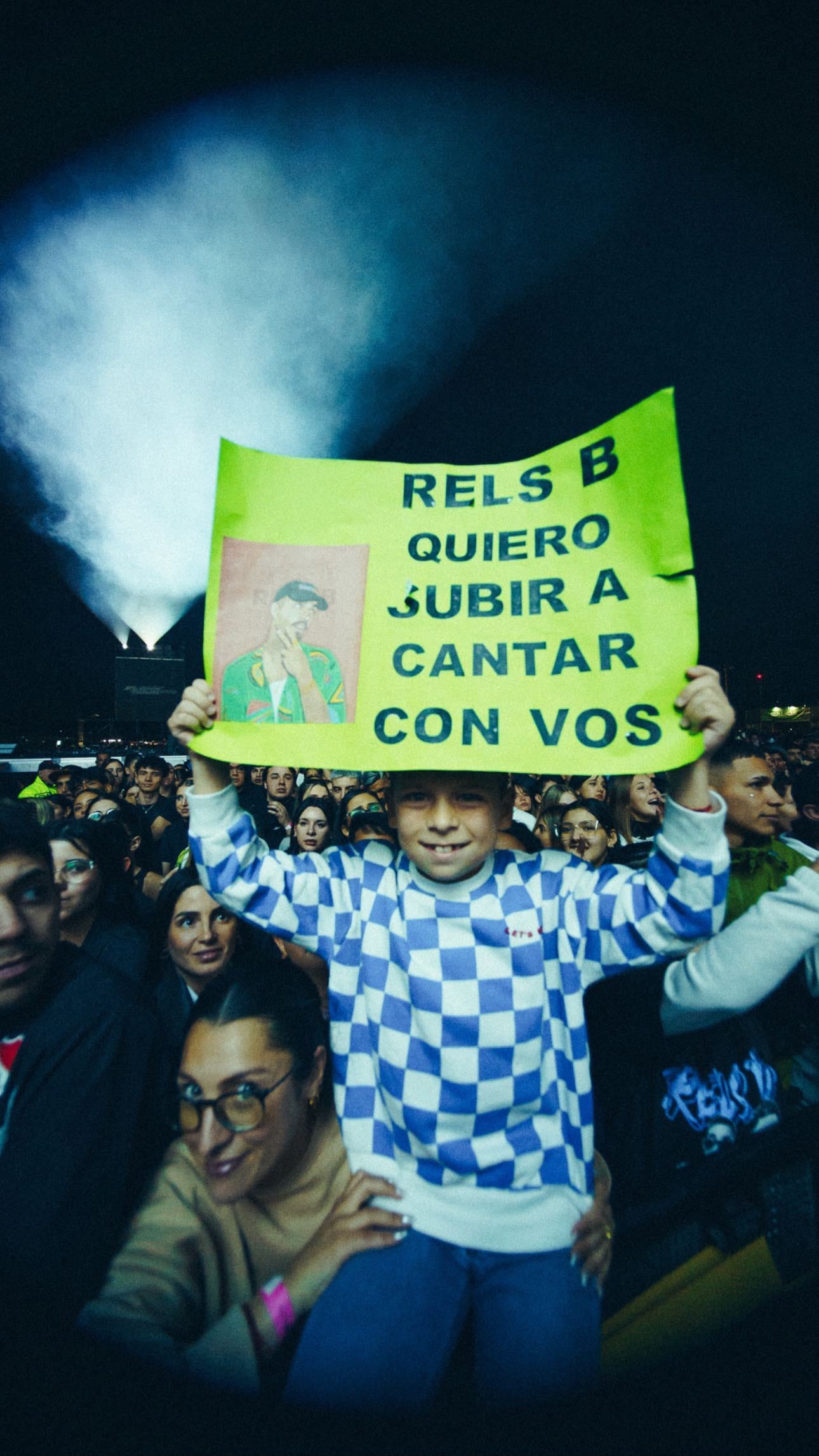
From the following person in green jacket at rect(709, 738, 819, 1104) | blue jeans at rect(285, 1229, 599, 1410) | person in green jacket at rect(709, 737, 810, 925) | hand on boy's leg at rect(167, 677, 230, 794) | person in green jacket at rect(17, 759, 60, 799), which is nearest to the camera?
blue jeans at rect(285, 1229, 599, 1410)

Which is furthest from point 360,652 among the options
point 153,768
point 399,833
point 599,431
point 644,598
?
point 153,768

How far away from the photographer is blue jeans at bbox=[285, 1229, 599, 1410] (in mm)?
1200

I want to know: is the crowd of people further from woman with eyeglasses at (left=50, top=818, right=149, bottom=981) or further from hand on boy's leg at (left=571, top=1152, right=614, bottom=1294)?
woman with eyeglasses at (left=50, top=818, right=149, bottom=981)

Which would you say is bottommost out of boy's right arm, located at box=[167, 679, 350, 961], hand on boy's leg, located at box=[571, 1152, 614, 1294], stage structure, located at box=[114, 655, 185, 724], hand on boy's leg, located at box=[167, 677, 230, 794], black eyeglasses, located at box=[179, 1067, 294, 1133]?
hand on boy's leg, located at box=[571, 1152, 614, 1294]

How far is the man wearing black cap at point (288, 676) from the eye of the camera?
148cm

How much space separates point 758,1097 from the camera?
194cm

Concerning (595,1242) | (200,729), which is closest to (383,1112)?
(595,1242)

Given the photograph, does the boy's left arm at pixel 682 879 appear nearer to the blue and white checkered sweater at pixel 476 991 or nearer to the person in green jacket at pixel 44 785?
the blue and white checkered sweater at pixel 476 991

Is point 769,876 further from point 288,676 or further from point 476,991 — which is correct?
point 288,676

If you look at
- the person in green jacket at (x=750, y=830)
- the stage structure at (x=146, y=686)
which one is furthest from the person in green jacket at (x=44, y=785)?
the stage structure at (x=146, y=686)

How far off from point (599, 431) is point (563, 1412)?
2233mm

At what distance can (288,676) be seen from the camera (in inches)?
58.9

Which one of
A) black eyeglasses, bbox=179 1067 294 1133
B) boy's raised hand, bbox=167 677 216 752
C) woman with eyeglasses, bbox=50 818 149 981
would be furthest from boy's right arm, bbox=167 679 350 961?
woman with eyeglasses, bbox=50 818 149 981

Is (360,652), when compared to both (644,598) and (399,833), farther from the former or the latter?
(644,598)
